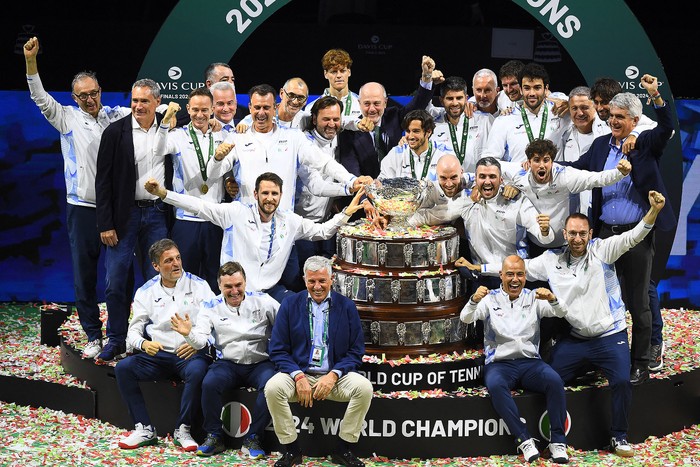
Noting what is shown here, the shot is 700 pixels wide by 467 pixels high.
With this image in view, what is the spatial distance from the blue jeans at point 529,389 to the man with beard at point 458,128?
184cm

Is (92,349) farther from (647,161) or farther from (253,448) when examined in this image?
(647,161)

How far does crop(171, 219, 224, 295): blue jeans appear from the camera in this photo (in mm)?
9062

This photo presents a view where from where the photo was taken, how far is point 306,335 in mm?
8023

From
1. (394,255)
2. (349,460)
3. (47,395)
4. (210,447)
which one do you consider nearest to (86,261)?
(47,395)

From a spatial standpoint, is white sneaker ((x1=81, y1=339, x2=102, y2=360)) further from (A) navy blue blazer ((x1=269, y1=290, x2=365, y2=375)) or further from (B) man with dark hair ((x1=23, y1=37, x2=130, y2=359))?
(A) navy blue blazer ((x1=269, y1=290, x2=365, y2=375))

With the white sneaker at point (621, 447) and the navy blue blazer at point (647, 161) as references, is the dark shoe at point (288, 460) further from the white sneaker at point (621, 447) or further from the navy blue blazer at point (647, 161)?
the navy blue blazer at point (647, 161)

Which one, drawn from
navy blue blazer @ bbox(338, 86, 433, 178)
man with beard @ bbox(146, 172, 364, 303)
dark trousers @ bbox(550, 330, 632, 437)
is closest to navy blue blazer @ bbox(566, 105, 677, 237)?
dark trousers @ bbox(550, 330, 632, 437)

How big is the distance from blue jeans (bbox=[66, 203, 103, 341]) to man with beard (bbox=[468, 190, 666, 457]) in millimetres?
2874

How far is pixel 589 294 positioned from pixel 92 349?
320 cm

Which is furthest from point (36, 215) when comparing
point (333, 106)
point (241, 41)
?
point (333, 106)

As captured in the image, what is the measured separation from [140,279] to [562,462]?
4.22 meters

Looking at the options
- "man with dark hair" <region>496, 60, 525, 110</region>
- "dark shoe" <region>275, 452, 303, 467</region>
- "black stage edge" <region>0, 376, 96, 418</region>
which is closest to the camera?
"dark shoe" <region>275, 452, 303, 467</region>

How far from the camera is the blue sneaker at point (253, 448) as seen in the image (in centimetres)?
802

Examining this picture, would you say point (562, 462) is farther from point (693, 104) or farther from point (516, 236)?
point (693, 104)
